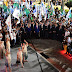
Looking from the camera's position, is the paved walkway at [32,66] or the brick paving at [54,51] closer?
the paved walkway at [32,66]

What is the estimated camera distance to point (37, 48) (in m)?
11.2

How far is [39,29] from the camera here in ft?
44.4

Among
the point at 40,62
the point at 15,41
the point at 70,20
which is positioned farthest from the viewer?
the point at 70,20

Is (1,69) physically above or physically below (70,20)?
below

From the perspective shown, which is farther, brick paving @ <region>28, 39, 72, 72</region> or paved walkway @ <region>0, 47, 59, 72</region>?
brick paving @ <region>28, 39, 72, 72</region>

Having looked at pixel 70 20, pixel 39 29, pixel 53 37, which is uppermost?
pixel 70 20

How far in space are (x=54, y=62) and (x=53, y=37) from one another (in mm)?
5263

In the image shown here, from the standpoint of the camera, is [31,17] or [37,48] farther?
[31,17]

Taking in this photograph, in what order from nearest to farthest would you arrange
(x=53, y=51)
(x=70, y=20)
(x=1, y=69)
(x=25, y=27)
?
(x=1, y=69), (x=53, y=51), (x=25, y=27), (x=70, y=20)

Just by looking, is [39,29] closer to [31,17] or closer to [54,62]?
[31,17]

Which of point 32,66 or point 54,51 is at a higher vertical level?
point 54,51

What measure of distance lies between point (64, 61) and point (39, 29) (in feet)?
18.0

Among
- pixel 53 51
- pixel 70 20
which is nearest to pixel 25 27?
pixel 53 51

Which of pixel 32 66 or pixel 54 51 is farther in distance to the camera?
pixel 54 51
